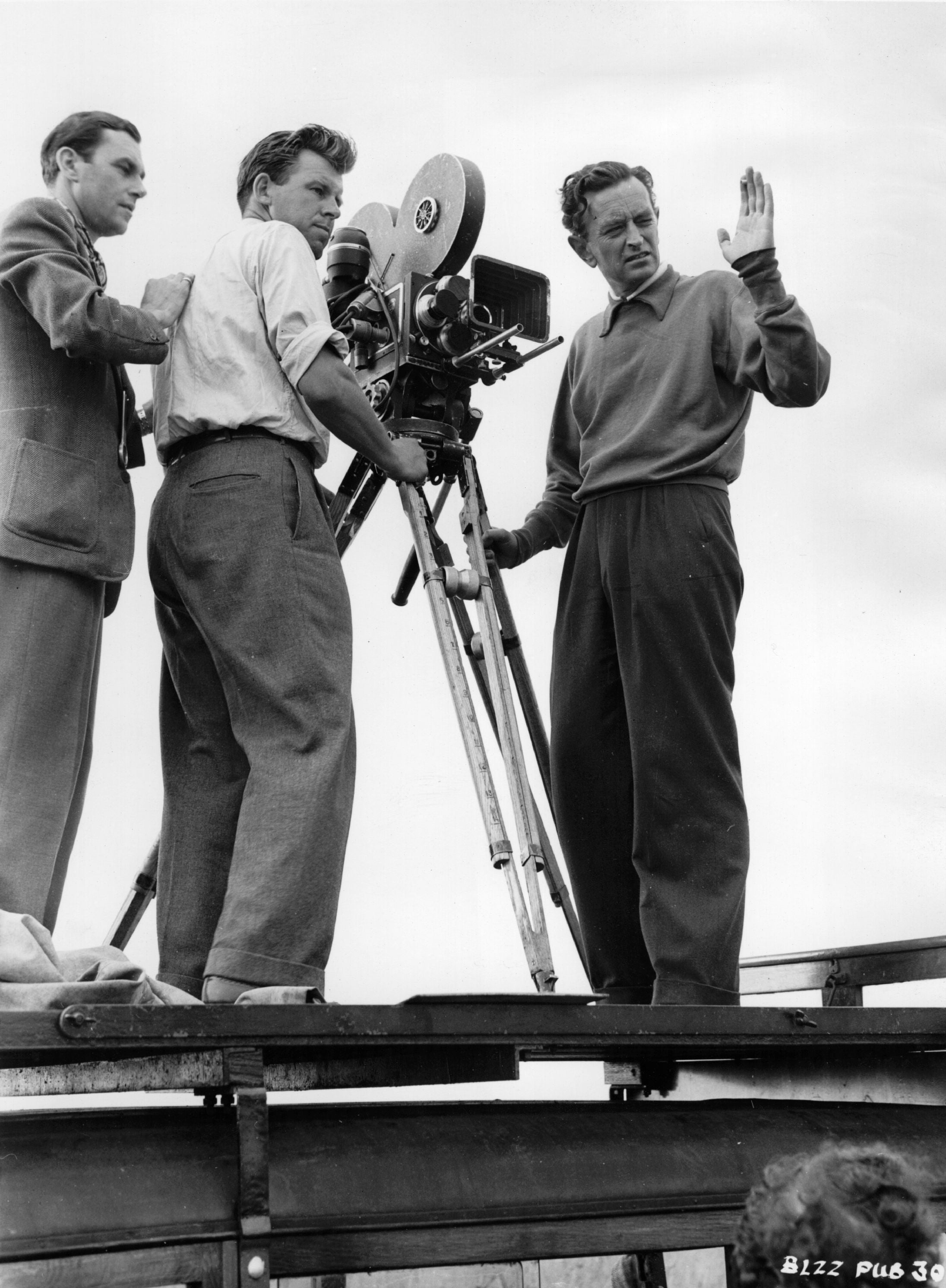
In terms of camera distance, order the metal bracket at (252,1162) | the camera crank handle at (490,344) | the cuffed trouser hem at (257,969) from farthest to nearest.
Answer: the camera crank handle at (490,344) → the cuffed trouser hem at (257,969) → the metal bracket at (252,1162)

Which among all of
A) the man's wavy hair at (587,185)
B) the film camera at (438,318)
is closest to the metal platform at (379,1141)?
Result: the film camera at (438,318)

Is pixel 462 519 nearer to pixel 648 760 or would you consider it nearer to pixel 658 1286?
pixel 648 760

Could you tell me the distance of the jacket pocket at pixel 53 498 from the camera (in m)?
2.13

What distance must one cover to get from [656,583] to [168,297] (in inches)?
38.3

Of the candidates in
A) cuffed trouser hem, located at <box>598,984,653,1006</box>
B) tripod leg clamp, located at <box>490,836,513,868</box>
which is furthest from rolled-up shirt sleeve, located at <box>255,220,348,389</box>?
cuffed trouser hem, located at <box>598,984,653,1006</box>

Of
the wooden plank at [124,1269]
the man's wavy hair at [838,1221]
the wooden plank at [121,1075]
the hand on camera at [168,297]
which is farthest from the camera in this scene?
the hand on camera at [168,297]

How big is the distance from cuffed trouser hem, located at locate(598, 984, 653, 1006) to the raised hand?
4.25 ft

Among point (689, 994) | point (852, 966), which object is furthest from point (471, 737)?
point (852, 966)

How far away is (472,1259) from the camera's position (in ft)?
5.51

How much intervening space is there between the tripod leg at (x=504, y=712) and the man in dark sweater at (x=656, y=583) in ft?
0.25

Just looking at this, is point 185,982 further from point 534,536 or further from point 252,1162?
point 534,536

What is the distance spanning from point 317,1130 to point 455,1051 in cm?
30

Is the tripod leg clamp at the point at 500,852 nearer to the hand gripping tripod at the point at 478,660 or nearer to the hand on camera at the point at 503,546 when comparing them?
the hand gripping tripod at the point at 478,660

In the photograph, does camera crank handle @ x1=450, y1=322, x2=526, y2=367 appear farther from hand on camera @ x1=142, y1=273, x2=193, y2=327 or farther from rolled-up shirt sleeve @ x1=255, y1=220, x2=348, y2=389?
hand on camera @ x1=142, y1=273, x2=193, y2=327
